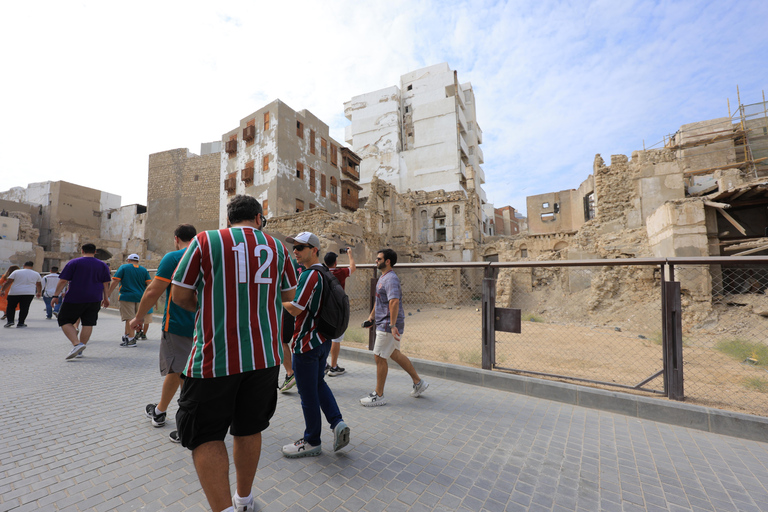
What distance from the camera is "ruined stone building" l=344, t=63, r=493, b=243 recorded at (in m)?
41.3

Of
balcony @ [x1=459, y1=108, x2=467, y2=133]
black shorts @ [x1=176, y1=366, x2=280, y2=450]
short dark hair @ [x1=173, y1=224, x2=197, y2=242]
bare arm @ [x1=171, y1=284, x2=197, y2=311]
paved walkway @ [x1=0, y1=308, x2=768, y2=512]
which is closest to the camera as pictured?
black shorts @ [x1=176, y1=366, x2=280, y2=450]

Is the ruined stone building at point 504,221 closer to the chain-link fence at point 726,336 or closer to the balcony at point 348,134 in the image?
the balcony at point 348,134

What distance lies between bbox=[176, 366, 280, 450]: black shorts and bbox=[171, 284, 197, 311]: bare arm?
41 cm

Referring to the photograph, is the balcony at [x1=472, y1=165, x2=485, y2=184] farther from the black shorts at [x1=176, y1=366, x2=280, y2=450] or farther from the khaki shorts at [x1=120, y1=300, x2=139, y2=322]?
the black shorts at [x1=176, y1=366, x2=280, y2=450]

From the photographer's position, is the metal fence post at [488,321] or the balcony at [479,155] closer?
the metal fence post at [488,321]

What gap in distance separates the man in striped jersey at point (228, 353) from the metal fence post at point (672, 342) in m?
4.56

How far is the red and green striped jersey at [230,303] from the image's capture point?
5.58ft

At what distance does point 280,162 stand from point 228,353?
983 inches

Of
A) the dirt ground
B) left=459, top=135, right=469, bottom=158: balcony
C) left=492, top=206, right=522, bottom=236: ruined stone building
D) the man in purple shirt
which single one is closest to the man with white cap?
the man in purple shirt

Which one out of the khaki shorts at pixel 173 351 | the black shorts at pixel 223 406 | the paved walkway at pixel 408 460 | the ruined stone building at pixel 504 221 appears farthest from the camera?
the ruined stone building at pixel 504 221

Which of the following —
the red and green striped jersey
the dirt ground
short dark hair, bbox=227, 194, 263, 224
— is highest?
short dark hair, bbox=227, 194, 263, 224

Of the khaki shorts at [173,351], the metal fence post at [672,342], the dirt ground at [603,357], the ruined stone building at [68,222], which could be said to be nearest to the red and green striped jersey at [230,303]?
the khaki shorts at [173,351]

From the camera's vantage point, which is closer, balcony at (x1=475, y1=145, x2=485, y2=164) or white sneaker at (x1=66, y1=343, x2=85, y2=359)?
white sneaker at (x1=66, y1=343, x2=85, y2=359)

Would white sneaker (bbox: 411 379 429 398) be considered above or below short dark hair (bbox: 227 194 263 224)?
below
